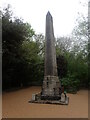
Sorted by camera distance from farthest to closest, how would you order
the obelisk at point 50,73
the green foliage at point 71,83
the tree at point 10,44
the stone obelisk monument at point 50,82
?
1. the green foliage at point 71,83
2. the tree at point 10,44
3. the obelisk at point 50,73
4. the stone obelisk monument at point 50,82

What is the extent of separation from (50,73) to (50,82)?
2.29ft

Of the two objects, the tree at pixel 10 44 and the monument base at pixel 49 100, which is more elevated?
the tree at pixel 10 44

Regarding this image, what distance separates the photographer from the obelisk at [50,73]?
534 inches

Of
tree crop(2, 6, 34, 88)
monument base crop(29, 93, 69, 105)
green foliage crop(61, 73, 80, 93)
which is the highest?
tree crop(2, 6, 34, 88)

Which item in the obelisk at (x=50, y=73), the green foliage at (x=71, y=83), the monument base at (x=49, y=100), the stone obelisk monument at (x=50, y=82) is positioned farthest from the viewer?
the green foliage at (x=71, y=83)

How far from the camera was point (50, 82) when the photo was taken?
13.9m

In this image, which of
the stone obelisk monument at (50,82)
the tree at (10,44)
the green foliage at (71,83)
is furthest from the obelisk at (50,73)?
the green foliage at (71,83)

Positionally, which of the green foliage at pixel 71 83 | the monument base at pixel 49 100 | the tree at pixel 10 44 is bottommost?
the monument base at pixel 49 100

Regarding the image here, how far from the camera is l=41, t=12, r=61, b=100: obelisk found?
1355 cm

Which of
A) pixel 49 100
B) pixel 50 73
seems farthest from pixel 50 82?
pixel 49 100

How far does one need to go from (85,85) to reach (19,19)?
33.2ft

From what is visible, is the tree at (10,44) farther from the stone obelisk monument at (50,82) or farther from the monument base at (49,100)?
the monument base at (49,100)

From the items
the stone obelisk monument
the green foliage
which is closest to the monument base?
the stone obelisk monument

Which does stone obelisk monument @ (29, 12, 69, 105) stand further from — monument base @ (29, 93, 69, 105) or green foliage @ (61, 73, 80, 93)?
green foliage @ (61, 73, 80, 93)
